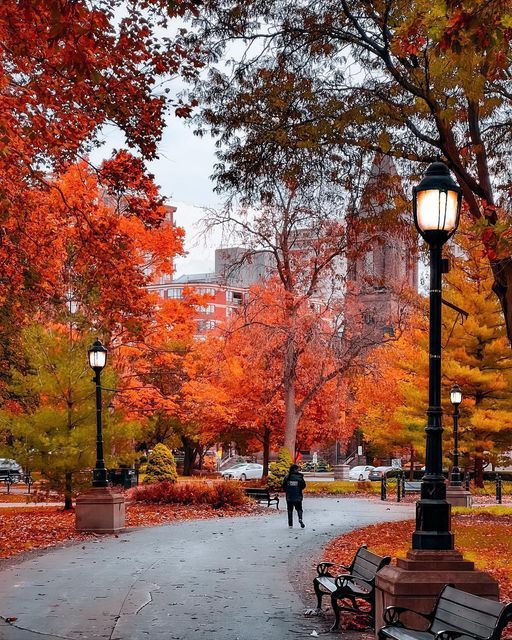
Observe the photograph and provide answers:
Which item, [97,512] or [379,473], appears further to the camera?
[379,473]

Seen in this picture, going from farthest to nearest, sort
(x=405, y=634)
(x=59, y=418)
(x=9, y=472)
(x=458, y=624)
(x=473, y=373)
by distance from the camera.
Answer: (x=9, y=472) → (x=473, y=373) → (x=59, y=418) → (x=405, y=634) → (x=458, y=624)

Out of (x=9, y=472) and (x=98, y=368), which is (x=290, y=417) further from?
(x=98, y=368)

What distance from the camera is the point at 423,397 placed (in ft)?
147

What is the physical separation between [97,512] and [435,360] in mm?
14937

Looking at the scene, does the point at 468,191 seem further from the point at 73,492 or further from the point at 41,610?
the point at 73,492

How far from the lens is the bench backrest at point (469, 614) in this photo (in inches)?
271

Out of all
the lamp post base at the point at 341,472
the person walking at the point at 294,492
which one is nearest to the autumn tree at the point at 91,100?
the person walking at the point at 294,492

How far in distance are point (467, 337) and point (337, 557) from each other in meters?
27.5

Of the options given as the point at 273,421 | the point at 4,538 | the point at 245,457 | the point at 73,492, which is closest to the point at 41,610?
the point at 4,538

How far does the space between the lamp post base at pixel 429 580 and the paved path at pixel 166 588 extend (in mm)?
1762

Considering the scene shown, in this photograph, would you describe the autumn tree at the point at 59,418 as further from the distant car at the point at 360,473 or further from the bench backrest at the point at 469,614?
the distant car at the point at 360,473

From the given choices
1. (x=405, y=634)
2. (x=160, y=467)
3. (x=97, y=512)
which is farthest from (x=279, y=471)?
(x=405, y=634)

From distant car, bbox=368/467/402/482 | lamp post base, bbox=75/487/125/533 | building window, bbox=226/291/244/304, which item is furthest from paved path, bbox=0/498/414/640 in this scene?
building window, bbox=226/291/244/304

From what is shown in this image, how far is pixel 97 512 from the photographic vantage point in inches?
886
